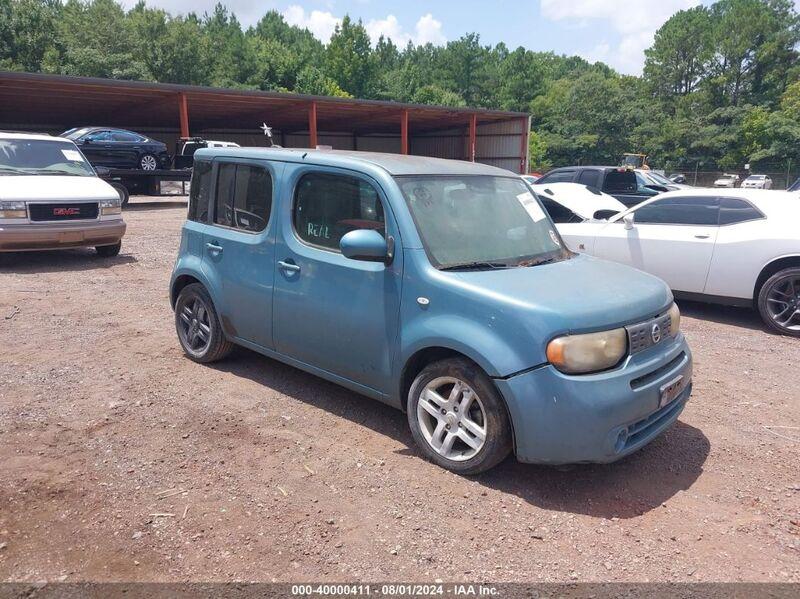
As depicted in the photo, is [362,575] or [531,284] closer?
[362,575]

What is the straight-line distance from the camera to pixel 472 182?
13.8 feet

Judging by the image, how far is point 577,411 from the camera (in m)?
3.10

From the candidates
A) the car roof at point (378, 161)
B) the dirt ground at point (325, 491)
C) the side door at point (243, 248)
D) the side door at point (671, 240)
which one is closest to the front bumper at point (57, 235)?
the dirt ground at point (325, 491)

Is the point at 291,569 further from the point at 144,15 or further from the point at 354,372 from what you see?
the point at 144,15

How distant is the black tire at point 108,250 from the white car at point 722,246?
7.88 m

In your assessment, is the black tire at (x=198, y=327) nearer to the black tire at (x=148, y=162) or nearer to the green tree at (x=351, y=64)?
the black tire at (x=148, y=162)

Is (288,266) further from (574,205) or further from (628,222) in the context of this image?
(574,205)

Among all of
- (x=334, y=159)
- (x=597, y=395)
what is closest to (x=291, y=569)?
(x=597, y=395)

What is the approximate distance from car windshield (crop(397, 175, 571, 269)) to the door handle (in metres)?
0.96

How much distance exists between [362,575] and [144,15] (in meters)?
71.8

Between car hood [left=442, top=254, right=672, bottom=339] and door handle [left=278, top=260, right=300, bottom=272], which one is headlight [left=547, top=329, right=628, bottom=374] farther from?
door handle [left=278, top=260, right=300, bottom=272]

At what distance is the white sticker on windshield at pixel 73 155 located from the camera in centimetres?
1035

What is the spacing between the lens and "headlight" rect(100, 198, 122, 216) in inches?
380

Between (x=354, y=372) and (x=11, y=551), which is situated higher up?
(x=354, y=372)
